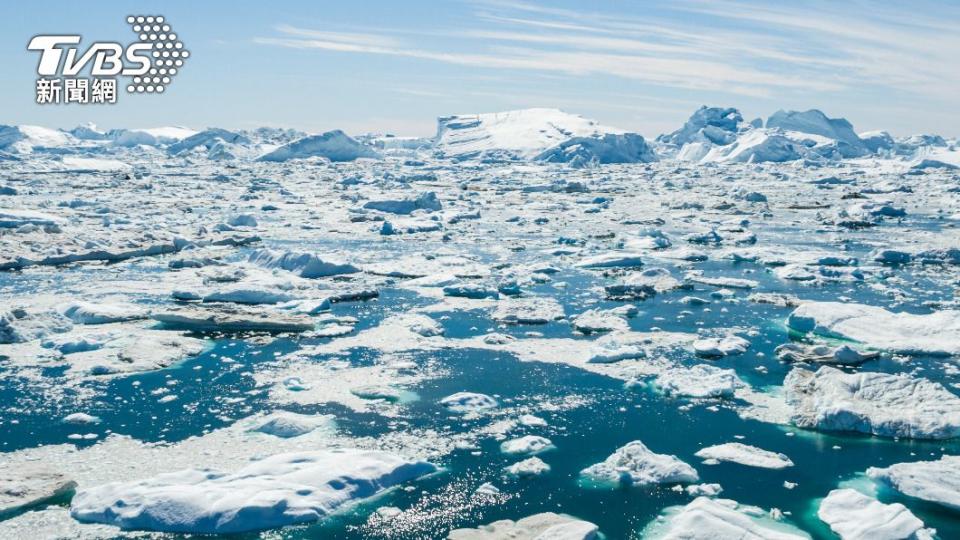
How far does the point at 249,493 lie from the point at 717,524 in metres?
3.89

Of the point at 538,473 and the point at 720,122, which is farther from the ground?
the point at 720,122

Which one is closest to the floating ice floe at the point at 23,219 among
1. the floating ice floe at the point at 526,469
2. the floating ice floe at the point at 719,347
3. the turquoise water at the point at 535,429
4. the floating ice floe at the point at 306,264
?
the floating ice floe at the point at 306,264

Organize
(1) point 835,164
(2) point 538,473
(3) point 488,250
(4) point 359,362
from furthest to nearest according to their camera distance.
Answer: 1. (1) point 835,164
2. (3) point 488,250
3. (4) point 359,362
4. (2) point 538,473

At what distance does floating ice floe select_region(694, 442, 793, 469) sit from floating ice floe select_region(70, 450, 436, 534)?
114 inches

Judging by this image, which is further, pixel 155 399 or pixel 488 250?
pixel 488 250

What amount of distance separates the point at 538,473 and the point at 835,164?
5789 centimetres

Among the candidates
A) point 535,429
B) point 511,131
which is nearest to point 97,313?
point 535,429

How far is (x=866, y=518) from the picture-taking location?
654 cm

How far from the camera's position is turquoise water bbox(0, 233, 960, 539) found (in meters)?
6.89

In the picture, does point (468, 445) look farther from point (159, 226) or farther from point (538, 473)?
point (159, 226)

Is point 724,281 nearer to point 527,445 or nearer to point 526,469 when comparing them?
point 527,445

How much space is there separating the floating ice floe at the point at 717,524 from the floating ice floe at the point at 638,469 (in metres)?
0.52

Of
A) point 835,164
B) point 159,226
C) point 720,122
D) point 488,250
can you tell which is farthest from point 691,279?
point 720,122

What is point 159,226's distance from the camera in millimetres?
24359
